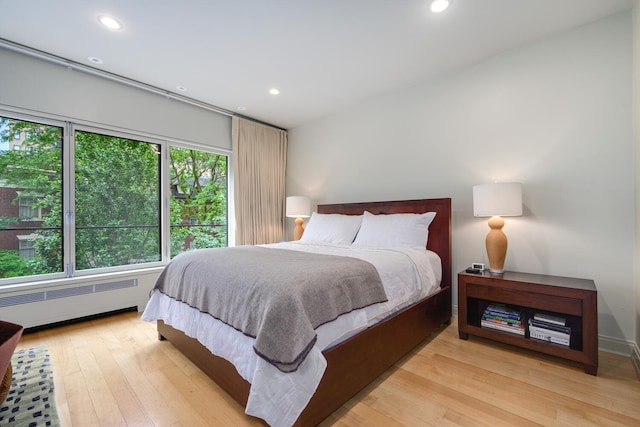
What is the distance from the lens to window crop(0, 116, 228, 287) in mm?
2553

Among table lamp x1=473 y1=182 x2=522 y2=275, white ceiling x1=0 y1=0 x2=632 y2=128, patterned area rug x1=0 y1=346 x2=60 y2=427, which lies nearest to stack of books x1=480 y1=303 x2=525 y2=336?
table lamp x1=473 y1=182 x2=522 y2=275

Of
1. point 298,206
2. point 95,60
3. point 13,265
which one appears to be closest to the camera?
point 13,265

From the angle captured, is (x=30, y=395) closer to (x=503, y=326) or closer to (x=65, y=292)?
(x=65, y=292)

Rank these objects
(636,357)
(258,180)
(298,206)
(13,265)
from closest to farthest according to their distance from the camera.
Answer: (636,357)
(13,265)
(298,206)
(258,180)

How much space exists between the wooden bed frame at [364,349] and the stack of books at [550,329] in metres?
0.67

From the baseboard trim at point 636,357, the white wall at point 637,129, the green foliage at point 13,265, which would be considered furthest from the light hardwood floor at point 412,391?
the green foliage at point 13,265

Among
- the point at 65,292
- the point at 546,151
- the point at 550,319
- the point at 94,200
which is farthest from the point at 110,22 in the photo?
the point at 550,319

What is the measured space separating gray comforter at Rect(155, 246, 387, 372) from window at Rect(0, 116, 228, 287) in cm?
164

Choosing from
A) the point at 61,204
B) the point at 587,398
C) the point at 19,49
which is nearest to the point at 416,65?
the point at 587,398

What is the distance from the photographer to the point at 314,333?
1.24 meters

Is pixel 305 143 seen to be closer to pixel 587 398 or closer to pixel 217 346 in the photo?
pixel 217 346

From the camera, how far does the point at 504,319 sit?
2.14m

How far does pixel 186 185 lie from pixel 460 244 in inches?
137

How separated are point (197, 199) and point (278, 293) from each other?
3.01 metres
